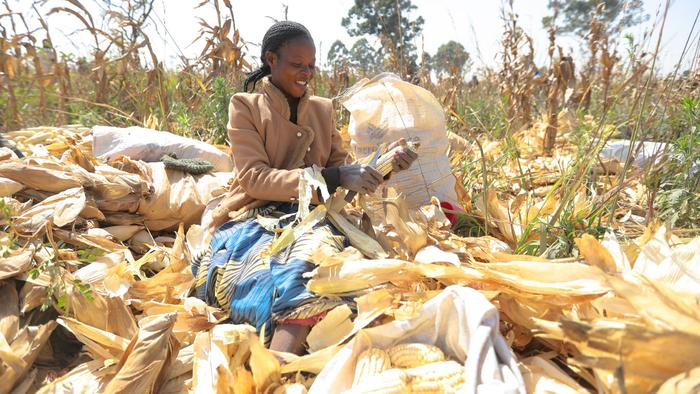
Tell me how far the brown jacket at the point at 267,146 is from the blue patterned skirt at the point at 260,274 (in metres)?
0.11

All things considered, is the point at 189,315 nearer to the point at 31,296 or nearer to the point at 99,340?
the point at 99,340

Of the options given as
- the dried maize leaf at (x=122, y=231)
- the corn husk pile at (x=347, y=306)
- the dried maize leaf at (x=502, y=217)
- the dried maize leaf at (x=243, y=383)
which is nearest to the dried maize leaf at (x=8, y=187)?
the corn husk pile at (x=347, y=306)

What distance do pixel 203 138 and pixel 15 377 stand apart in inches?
95.1

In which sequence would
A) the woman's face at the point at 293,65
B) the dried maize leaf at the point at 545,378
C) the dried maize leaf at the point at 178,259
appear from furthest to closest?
the dried maize leaf at the point at 178,259
the woman's face at the point at 293,65
the dried maize leaf at the point at 545,378

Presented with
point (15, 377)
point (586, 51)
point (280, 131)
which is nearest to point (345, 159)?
point (280, 131)

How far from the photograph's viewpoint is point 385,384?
1.08 m

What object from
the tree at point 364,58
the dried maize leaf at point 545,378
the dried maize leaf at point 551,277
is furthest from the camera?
the tree at point 364,58

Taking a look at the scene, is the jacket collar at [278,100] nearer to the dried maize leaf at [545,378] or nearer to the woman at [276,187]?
the woman at [276,187]

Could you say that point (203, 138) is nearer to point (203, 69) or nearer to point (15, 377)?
point (203, 69)

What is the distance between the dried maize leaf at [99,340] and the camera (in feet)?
4.75

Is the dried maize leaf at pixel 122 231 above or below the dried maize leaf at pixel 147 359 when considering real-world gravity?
above

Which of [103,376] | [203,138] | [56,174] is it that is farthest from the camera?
[203,138]

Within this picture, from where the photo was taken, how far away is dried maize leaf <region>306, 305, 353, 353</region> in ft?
4.41

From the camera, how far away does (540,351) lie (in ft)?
4.32
